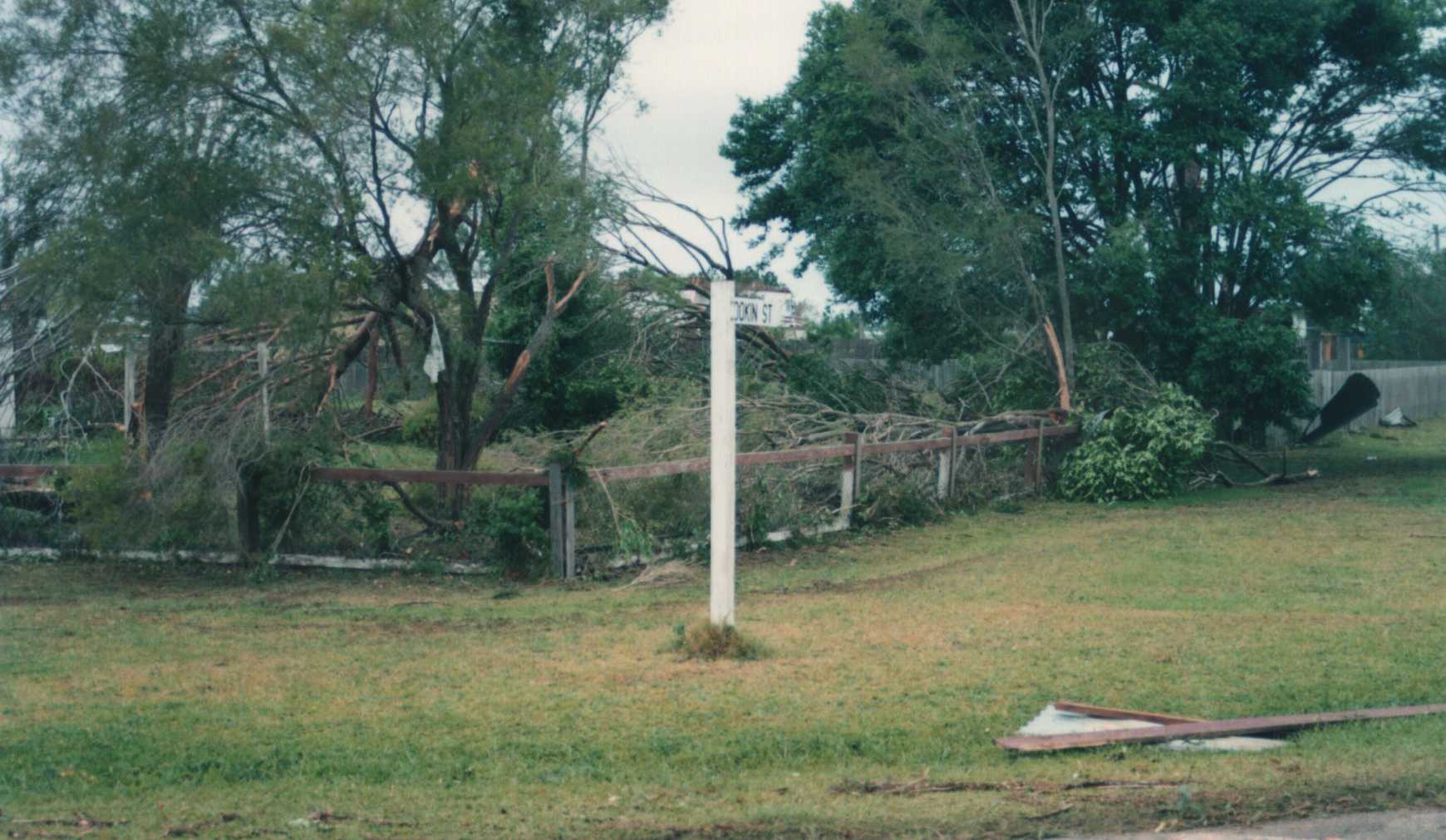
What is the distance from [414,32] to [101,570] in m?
6.89

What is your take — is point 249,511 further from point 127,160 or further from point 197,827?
point 197,827

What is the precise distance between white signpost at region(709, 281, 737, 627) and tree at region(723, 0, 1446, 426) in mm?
14738

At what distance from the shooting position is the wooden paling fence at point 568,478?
557 inches

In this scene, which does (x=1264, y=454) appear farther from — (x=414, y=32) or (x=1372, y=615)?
(x=414, y=32)

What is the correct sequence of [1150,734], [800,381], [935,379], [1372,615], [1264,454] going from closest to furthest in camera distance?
[1150,734] → [1372,615] → [800,381] → [1264,454] → [935,379]

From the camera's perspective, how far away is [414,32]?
14.7 metres

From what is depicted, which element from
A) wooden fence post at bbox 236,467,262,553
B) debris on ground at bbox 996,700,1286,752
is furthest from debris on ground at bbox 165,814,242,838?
wooden fence post at bbox 236,467,262,553

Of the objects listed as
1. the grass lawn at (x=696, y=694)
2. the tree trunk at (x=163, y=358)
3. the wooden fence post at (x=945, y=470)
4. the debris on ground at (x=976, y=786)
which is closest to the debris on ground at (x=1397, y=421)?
the wooden fence post at (x=945, y=470)

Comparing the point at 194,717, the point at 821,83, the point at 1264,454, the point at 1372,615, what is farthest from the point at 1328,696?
the point at 1264,454

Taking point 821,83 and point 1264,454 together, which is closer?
point 821,83

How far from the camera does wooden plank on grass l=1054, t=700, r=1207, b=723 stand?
742cm

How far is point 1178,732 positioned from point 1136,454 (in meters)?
15.3

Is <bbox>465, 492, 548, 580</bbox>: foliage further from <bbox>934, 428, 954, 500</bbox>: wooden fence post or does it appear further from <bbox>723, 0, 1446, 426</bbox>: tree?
<bbox>723, 0, 1446, 426</bbox>: tree

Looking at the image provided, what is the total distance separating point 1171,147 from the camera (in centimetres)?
2361
